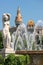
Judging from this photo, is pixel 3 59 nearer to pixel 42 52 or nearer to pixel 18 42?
pixel 42 52

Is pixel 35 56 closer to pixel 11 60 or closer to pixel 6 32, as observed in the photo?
pixel 6 32

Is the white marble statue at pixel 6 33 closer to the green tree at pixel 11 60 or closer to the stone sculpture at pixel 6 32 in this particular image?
the stone sculpture at pixel 6 32

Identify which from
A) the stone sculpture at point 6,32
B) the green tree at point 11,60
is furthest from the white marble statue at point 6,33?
the green tree at point 11,60

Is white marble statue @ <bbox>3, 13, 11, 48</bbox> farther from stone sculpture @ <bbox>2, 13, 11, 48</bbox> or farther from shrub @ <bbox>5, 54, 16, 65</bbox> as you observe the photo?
shrub @ <bbox>5, 54, 16, 65</bbox>

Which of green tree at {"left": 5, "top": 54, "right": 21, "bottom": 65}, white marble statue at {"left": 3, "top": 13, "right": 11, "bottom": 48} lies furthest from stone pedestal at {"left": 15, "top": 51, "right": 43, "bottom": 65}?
green tree at {"left": 5, "top": 54, "right": 21, "bottom": 65}

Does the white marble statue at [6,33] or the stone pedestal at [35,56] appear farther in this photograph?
the white marble statue at [6,33]

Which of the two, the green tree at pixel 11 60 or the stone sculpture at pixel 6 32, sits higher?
the stone sculpture at pixel 6 32

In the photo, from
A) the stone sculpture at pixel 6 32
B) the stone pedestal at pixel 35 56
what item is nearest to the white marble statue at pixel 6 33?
the stone sculpture at pixel 6 32

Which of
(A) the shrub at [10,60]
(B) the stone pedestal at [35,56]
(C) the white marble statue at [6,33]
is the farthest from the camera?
(C) the white marble statue at [6,33]

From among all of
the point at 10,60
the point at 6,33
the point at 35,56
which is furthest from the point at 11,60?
the point at 6,33

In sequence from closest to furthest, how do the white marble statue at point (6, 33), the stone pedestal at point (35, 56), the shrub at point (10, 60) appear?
the shrub at point (10, 60)
the stone pedestal at point (35, 56)
the white marble statue at point (6, 33)

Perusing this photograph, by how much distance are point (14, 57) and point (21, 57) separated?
1.73ft

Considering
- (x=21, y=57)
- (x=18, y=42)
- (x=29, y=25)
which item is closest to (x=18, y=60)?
(x=21, y=57)

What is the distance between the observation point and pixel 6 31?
1770cm
